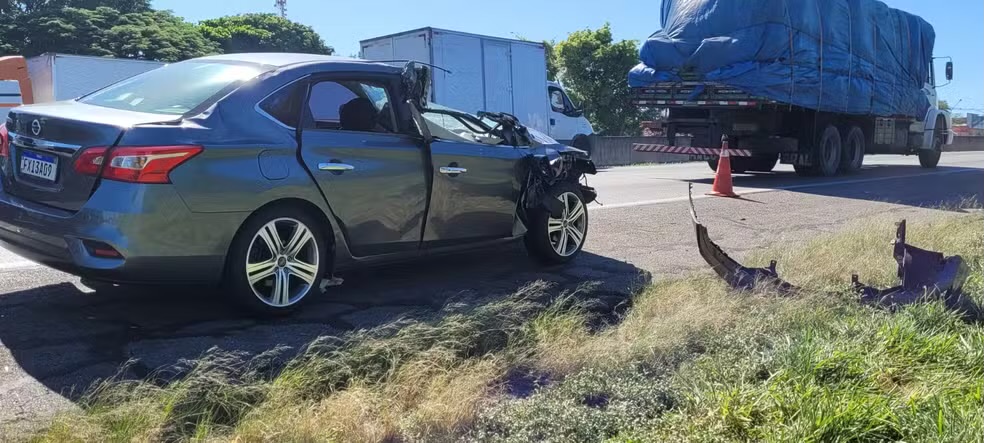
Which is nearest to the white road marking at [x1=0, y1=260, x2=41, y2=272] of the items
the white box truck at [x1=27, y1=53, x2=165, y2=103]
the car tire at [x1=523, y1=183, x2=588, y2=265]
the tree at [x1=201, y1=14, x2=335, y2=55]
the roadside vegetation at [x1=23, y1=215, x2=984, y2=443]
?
the roadside vegetation at [x1=23, y1=215, x2=984, y2=443]

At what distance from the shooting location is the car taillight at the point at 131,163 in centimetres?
394

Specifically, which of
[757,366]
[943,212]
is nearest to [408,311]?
[757,366]

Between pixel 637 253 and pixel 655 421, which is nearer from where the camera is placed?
pixel 655 421

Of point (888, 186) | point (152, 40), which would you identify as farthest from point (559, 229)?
point (152, 40)

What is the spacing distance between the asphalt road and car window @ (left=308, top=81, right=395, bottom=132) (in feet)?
3.54

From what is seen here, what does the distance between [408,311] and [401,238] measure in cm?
48

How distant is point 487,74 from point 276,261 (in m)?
15.9

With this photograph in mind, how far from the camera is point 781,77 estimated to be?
14.0 meters

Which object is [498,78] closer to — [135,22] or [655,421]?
[655,421]

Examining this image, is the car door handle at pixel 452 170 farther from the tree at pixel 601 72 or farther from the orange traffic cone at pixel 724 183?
the tree at pixel 601 72

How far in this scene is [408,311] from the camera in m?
4.88

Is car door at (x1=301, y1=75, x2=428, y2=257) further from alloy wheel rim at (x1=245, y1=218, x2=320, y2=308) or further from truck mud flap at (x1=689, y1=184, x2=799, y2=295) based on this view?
truck mud flap at (x1=689, y1=184, x2=799, y2=295)

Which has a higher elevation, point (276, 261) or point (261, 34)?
point (261, 34)

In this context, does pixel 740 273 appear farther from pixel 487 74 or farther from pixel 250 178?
pixel 487 74
